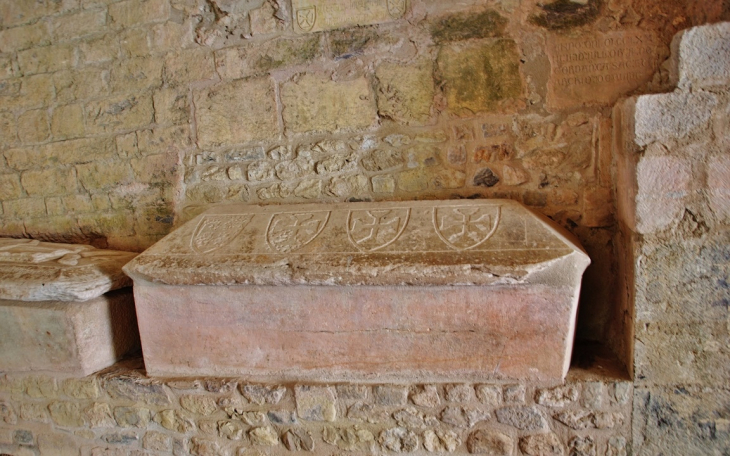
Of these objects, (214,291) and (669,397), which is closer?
(669,397)

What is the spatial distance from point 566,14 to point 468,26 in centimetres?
47

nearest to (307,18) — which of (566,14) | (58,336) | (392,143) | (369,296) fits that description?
(392,143)

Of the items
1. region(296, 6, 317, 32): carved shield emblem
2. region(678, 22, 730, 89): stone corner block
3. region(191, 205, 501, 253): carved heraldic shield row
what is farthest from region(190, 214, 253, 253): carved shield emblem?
region(678, 22, 730, 89): stone corner block

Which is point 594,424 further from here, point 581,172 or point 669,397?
point 581,172

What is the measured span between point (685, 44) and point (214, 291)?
7.35 ft

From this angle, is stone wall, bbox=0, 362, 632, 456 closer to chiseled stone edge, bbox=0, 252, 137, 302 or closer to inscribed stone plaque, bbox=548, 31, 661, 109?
chiseled stone edge, bbox=0, 252, 137, 302

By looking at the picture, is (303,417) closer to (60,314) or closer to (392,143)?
(60,314)

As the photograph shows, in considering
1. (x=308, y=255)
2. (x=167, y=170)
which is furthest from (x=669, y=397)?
(x=167, y=170)

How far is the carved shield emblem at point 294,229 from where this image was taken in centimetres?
205

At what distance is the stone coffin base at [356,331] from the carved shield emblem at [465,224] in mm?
209

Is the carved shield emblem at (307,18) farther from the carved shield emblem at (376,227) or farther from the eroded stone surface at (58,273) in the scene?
the eroded stone surface at (58,273)

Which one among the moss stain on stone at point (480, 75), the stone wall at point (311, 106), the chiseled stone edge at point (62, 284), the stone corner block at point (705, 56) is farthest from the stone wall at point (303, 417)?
the moss stain on stone at point (480, 75)

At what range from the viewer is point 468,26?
7.48 ft

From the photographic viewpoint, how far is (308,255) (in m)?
1.95
